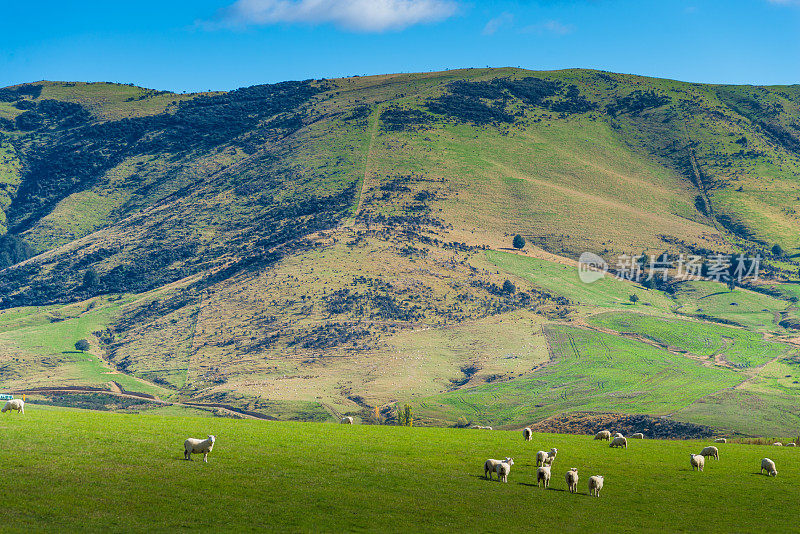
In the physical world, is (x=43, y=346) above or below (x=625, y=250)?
below

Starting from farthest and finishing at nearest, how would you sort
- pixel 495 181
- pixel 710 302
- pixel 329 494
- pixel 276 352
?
pixel 495 181, pixel 710 302, pixel 276 352, pixel 329 494

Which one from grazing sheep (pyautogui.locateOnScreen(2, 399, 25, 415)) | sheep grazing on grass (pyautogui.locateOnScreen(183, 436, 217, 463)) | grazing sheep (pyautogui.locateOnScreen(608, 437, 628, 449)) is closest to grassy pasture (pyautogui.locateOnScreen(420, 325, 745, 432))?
grazing sheep (pyautogui.locateOnScreen(608, 437, 628, 449))

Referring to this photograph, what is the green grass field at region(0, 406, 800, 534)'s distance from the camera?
25.9 metres

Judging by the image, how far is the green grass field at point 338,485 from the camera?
2589cm

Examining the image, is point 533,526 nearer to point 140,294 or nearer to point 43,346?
point 43,346

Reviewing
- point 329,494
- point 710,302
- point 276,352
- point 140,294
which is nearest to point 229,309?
point 276,352

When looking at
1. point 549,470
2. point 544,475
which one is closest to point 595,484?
point 549,470

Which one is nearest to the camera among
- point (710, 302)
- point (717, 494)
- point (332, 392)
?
point (717, 494)

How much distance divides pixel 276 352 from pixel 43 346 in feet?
167

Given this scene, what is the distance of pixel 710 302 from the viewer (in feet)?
509

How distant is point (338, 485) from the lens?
101ft

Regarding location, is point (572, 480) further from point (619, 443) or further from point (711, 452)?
point (711, 452)

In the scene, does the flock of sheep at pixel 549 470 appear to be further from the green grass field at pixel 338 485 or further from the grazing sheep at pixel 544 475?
the green grass field at pixel 338 485

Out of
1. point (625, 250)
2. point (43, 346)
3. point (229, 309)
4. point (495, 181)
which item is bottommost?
point (43, 346)
